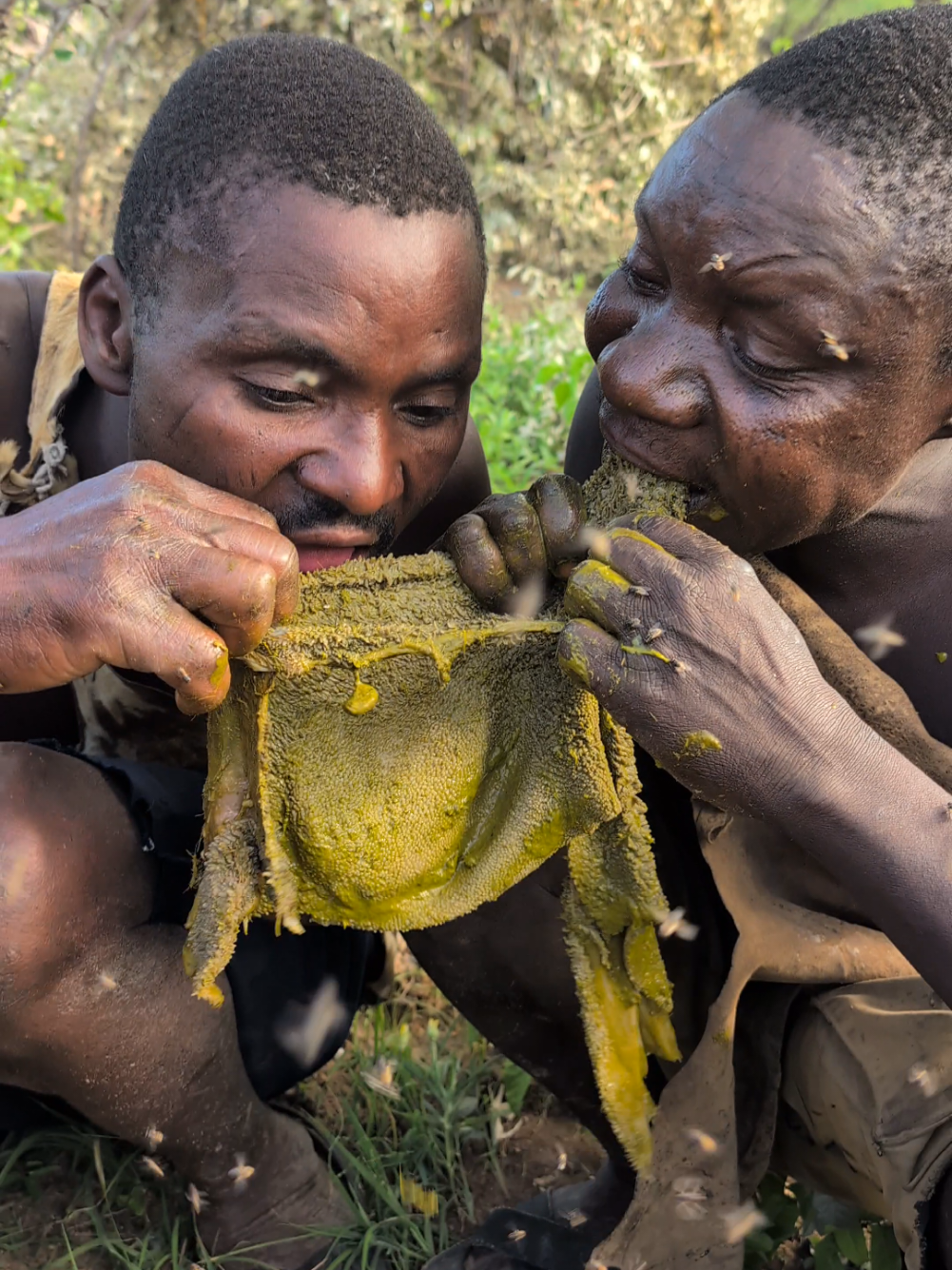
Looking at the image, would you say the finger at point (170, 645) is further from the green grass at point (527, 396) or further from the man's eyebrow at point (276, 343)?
the green grass at point (527, 396)

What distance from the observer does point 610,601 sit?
1.39 m

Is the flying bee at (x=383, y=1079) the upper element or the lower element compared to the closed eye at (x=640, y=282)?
lower

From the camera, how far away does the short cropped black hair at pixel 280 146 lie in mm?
1565

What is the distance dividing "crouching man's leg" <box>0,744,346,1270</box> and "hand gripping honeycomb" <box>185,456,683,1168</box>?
0.51ft

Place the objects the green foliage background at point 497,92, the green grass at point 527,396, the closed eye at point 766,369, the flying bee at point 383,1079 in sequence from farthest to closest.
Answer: the green foliage background at point 497,92 < the green grass at point 527,396 < the flying bee at point 383,1079 < the closed eye at point 766,369

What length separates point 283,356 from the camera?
154 cm

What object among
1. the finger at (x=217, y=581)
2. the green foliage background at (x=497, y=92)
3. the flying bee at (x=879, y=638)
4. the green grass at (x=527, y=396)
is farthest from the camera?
the green foliage background at (x=497, y=92)

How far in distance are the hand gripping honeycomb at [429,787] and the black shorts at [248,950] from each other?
0.71 ft

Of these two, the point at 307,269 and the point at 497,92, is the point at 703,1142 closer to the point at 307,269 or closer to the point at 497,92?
the point at 307,269

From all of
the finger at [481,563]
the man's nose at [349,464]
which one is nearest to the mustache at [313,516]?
the man's nose at [349,464]

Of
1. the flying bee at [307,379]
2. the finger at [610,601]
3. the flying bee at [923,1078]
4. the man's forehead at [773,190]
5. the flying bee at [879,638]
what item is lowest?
the flying bee at [923,1078]

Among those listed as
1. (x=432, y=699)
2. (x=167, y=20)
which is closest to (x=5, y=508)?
(x=432, y=699)

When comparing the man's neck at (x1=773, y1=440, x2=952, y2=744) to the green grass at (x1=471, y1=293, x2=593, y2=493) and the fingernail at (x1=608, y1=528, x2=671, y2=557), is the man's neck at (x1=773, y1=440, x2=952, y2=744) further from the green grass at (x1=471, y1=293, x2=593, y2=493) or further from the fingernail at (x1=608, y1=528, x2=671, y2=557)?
the green grass at (x1=471, y1=293, x2=593, y2=493)

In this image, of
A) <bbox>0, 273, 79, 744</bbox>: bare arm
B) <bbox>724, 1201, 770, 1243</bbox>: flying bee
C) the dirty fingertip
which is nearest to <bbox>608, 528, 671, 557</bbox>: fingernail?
the dirty fingertip
